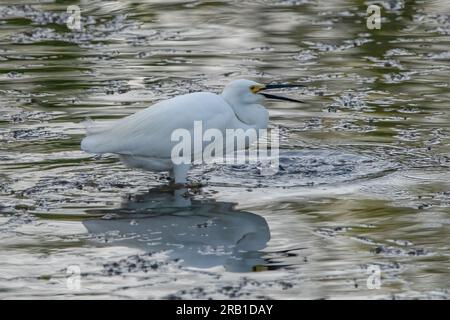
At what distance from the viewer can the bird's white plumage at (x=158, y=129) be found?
7.20 meters

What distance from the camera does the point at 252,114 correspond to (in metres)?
7.67

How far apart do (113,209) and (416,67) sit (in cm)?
460

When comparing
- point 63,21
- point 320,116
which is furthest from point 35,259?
point 63,21

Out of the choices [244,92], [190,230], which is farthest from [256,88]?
[190,230]

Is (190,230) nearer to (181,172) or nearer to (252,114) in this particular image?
(181,172)

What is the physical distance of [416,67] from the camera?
10500 mm

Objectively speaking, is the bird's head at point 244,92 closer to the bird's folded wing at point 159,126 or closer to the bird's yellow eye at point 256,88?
the bird's yellow eye at point 256,88

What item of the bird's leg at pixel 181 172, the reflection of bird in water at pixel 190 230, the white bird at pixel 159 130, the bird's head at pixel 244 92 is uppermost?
the bird's head at pixel 244 92

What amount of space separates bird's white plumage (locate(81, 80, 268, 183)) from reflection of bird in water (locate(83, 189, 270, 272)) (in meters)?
0.25

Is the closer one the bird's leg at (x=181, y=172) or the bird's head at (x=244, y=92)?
the bird's leg at (x=181, y=172)

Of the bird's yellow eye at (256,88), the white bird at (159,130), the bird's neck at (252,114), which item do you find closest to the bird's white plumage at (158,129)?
the white bird at (159,130)

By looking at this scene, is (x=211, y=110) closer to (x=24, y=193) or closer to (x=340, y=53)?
(x=24, y=193)

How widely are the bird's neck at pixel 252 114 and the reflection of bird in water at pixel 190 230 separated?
779mm
